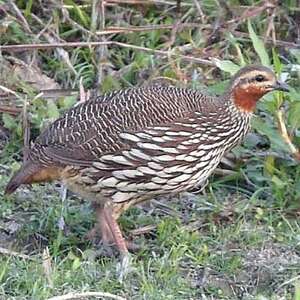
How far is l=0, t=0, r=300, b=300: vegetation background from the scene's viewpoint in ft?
16.6

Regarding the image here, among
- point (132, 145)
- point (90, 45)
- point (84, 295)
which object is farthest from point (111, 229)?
point (90, 45)

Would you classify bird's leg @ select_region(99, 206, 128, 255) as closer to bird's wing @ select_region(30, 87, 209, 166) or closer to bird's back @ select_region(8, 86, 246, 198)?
bird's back @ select_region(8, 86, 246, 198)

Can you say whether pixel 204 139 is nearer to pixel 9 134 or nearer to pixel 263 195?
pixel 263 195

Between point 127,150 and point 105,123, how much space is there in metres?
0.17

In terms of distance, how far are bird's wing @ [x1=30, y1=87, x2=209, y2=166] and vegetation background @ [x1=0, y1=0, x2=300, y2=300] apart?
1.32 ft

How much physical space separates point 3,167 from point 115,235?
44.6 inches

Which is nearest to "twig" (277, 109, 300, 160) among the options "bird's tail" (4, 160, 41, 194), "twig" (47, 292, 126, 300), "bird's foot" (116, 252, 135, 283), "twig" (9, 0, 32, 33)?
"bird's foot" (116, 252, 135, 283)

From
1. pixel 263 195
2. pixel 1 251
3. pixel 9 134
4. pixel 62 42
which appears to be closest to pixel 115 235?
pixel 1 251

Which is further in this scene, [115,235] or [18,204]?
[18,204]

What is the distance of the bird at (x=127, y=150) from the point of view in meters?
5.25

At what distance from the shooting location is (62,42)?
704 centimetres

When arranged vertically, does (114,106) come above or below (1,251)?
above

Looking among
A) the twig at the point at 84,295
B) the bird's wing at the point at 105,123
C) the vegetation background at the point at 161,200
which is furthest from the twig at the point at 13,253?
the twig at the point at 84,295

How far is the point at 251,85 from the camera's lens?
219 inches
